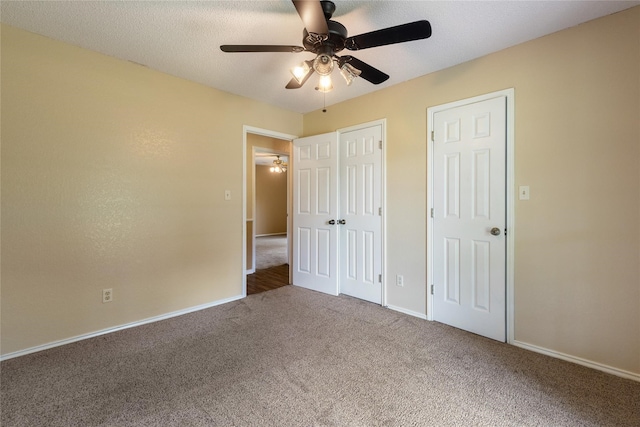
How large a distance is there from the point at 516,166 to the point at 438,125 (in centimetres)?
78

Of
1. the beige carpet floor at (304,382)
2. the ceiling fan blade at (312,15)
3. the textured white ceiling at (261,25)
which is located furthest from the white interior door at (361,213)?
the ceiling fan blade at (312,15)

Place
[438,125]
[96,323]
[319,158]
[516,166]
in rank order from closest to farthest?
[516,166], [96,323], [438,125], [319,158]

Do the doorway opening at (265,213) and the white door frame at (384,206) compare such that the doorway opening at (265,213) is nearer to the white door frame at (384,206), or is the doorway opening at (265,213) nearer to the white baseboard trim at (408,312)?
the white door frame at (384,206)

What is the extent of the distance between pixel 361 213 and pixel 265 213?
22.7 ft

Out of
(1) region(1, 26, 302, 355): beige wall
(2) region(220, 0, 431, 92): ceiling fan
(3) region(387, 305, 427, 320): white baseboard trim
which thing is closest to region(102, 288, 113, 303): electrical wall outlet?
(1) region(1, 26, 302, 355): beige wall

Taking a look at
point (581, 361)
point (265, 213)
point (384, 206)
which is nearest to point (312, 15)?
point (384, 206)

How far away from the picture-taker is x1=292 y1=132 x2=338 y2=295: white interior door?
11.5 ft

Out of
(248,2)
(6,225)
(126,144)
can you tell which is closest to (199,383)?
(6,225)

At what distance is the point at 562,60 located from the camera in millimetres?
2023

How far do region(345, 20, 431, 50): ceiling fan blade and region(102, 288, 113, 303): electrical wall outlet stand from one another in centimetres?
278

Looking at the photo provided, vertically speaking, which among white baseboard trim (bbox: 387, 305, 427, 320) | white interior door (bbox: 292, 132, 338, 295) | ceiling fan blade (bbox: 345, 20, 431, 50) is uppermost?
ceiling fan blade (bbox: 345, 20, 431, 50)

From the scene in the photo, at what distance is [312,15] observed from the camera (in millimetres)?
1401

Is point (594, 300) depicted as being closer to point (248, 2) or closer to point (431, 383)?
point (431, 383)

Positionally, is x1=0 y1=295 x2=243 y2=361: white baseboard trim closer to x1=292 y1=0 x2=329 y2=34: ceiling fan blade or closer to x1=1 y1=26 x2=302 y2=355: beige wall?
x1=1 y1=26 x2=302 y2=355: beige wall
